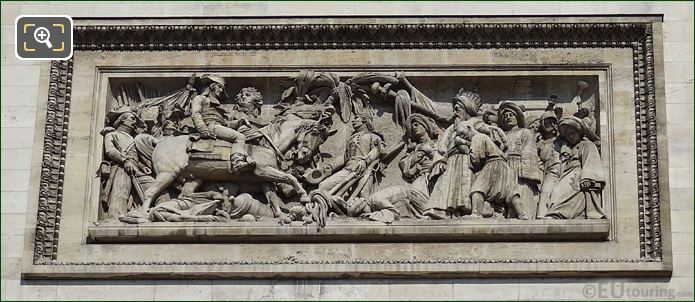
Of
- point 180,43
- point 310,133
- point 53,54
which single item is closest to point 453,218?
point 310,133

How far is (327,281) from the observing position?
1561cm

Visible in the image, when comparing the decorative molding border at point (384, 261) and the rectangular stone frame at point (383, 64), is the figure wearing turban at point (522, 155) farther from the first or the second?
the decorative molding border at point (384, 261)

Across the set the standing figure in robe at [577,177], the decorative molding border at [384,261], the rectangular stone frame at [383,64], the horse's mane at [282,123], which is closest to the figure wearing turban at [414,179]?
the rectangular stone frame at [383,64]


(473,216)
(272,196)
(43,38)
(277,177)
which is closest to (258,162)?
(277,177)

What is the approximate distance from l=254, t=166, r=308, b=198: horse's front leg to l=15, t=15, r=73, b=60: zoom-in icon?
7.89 feet

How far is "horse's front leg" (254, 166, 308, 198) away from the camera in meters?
16.1

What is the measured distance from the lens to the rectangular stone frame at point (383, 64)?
15.6 metres

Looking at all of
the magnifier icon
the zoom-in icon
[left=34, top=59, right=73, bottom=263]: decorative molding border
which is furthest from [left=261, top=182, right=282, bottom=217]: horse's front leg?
the magnifier icon

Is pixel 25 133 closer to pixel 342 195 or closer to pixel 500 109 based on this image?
pixel 342 195

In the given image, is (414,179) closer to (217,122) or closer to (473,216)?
(473,216)

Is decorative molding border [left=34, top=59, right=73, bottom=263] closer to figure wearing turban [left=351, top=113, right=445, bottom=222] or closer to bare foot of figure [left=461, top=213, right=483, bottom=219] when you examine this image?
figure wearing turban [left=351, top=113, right=445, bottom=222]

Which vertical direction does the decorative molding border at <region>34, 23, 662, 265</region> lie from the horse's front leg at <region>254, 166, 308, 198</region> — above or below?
above

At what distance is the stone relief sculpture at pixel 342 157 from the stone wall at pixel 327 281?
0.71 meters

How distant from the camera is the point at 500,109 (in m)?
16.5
